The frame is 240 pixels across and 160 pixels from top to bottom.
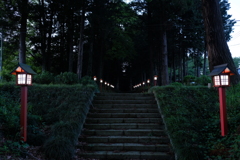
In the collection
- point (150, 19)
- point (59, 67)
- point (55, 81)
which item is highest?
point (150, 19)

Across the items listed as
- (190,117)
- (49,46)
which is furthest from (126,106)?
(49,46)

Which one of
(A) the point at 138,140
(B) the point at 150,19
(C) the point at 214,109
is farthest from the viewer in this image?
(B) the point at 150,19

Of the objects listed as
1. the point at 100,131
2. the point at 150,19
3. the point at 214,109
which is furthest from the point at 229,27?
the point at 100,131

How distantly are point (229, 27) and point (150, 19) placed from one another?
10.6 meters

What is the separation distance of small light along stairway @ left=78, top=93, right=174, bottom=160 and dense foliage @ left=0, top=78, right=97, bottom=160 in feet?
1.58

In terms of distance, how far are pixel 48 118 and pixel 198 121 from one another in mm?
5215

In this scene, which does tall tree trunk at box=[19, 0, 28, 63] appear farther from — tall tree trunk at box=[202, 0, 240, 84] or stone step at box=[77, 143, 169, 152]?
tall tree trunk at box=[202, 0, 240, 84]

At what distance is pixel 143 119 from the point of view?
725cm

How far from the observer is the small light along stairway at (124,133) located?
5.43 meters

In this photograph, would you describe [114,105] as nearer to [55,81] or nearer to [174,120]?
[174,120]

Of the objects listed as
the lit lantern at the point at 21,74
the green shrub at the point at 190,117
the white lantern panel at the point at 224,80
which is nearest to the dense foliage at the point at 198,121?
the green shrub at the point at 190,117

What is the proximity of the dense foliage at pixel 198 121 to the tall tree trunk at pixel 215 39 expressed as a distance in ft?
4.04

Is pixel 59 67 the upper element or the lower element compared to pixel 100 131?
upper

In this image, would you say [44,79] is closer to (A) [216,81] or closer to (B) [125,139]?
(B) [125,139]
